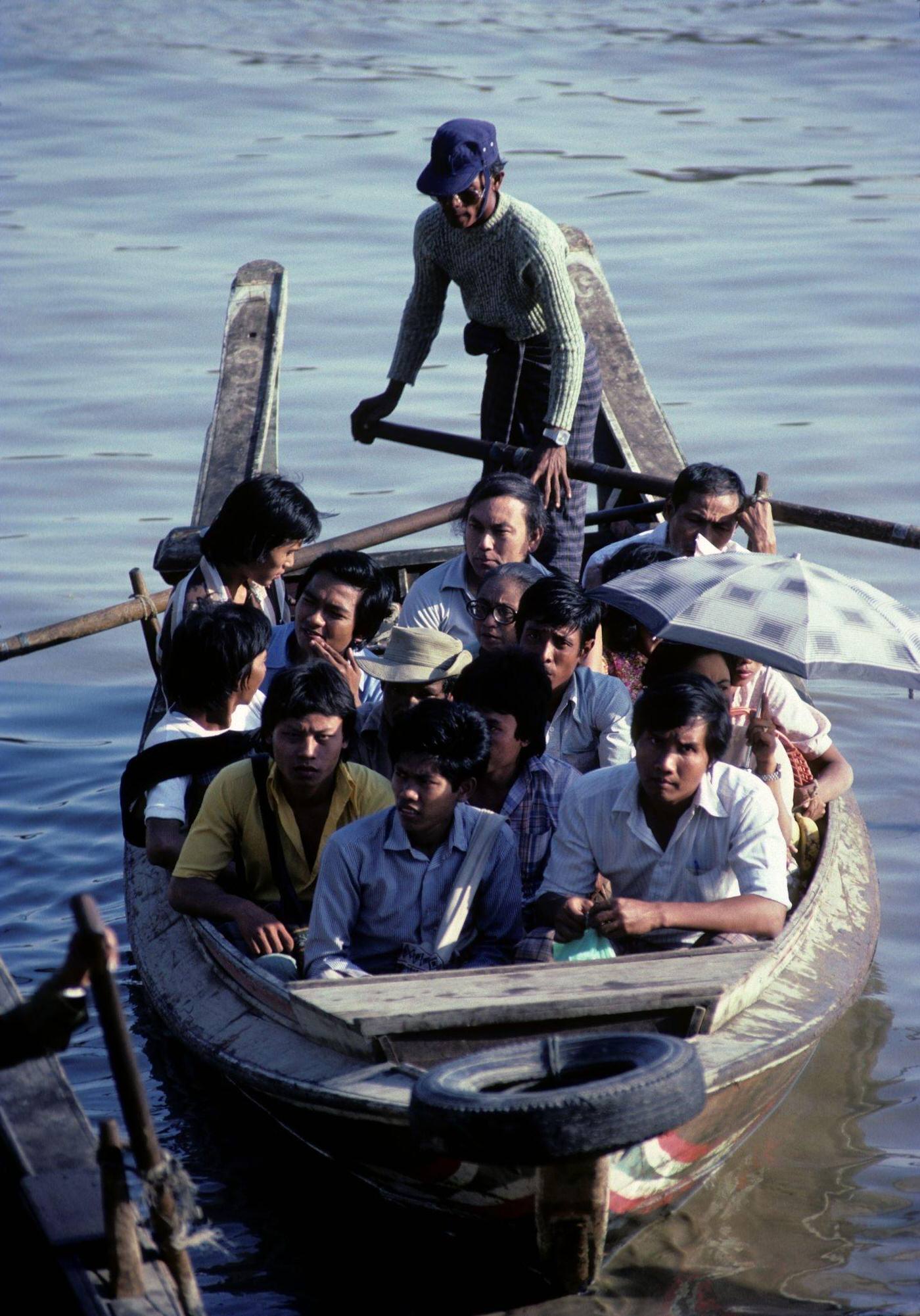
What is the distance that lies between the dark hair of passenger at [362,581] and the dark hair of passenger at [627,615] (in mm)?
642

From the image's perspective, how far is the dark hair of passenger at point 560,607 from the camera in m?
3.89

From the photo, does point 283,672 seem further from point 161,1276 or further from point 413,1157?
point 161,1276

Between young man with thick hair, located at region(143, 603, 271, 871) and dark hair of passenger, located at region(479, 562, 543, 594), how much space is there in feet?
2.09

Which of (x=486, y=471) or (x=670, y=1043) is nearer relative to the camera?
(x=670, y=1043)

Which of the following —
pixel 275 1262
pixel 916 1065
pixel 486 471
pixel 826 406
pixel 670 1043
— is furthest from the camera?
pixel 826 406

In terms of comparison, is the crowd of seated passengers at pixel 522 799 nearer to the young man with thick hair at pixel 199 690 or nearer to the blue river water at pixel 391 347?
the young man with thick hair at pixel 199 690

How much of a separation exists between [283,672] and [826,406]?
24.7ft

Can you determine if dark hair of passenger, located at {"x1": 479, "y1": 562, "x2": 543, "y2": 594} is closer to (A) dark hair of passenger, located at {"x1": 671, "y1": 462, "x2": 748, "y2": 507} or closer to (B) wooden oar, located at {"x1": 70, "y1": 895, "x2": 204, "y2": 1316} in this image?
(A) dark hair of passenger, located at {"x1": 671, "y1": 462, "x2": 748, "y2": 507}

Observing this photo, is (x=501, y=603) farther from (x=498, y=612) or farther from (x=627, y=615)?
(x=627, y=615)

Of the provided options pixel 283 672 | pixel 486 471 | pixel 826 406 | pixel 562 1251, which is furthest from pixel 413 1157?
pixel 826 406

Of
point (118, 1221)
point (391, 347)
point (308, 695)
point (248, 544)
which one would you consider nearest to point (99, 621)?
point (248, 544)

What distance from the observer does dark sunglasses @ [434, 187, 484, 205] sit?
5.00 metres

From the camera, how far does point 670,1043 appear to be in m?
2.76

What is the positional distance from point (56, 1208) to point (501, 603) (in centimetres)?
208
